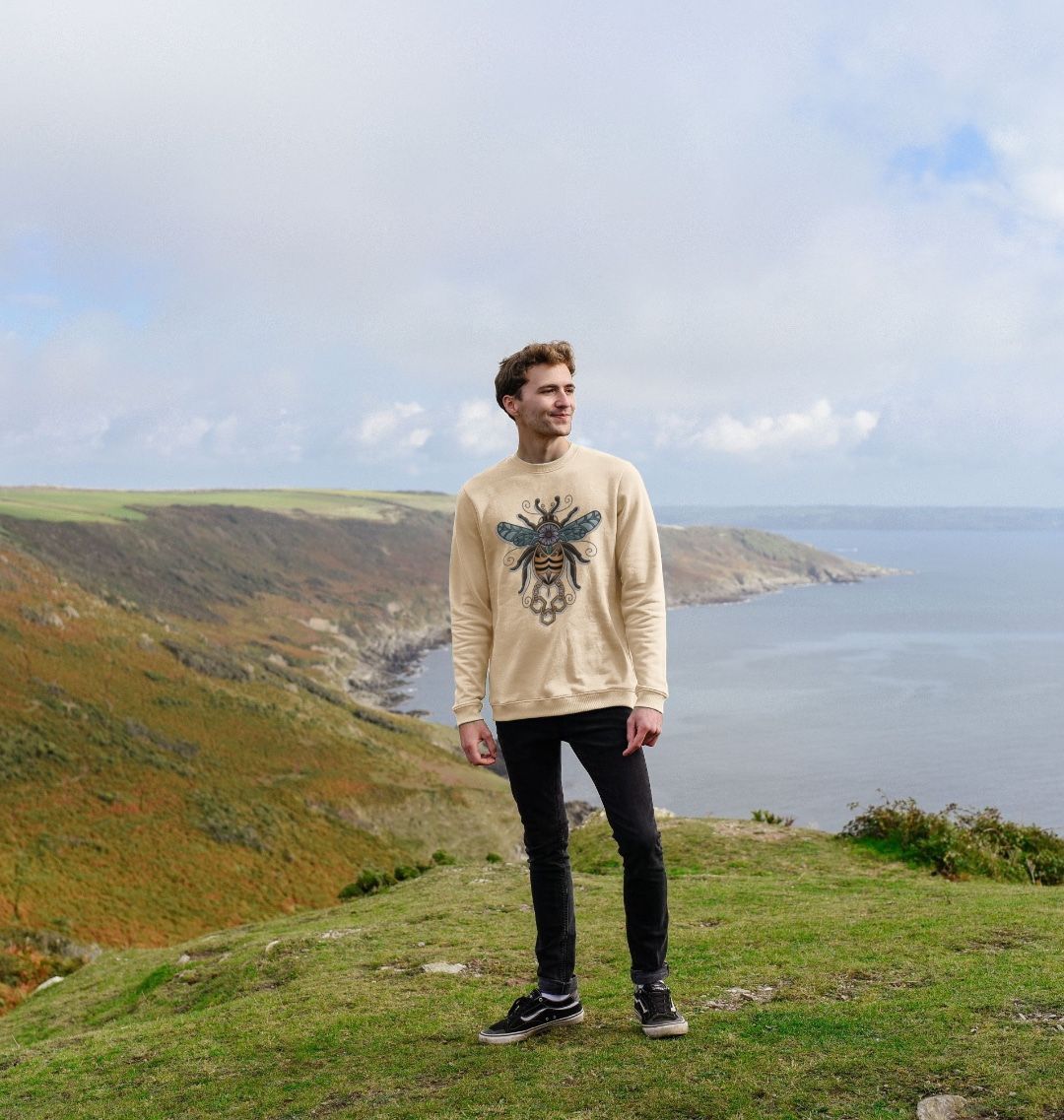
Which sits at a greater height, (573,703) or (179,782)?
(573,703)

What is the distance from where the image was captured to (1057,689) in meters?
102

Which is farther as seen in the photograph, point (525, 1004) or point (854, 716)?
point (854, 716)

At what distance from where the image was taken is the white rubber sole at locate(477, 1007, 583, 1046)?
4707 millimetres

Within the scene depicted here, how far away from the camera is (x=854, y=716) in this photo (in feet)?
295

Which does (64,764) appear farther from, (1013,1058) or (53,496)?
(53,496)

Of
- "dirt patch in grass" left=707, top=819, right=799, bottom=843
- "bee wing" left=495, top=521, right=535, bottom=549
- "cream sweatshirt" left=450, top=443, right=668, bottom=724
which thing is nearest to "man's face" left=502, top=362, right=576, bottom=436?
"cream sweatshirt" left=450, top=443, right=668, bottom=724

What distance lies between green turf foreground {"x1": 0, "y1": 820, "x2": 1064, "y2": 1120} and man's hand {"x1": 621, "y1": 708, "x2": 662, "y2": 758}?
1.33 m

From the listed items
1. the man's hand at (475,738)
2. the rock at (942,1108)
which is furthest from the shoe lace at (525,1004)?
the rock at (942,1108)

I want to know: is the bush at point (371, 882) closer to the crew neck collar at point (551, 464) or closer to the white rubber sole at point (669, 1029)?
the white rubber sole at point (669, 1029)

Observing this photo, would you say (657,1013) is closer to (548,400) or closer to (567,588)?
(567,588)

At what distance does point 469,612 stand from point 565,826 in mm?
1110

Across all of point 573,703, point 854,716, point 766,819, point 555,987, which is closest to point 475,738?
point 573,703

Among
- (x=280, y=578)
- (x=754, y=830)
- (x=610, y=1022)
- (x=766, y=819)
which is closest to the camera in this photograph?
(x=610, y=1022)

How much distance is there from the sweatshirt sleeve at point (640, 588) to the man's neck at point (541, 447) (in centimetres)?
32
